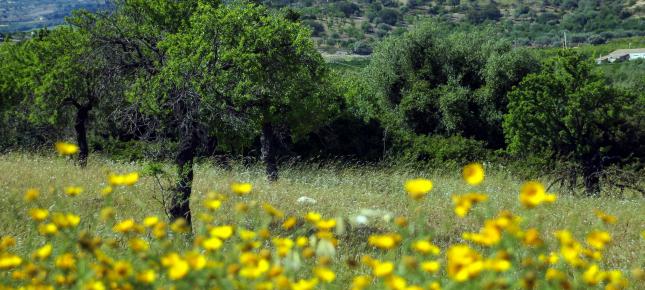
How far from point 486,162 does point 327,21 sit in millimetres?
105731

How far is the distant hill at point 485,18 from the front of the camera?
348ft

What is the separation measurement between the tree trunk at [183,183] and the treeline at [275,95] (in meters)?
0.02

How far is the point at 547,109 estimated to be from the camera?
51.7 ft

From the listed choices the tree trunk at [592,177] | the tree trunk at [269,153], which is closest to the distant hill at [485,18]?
the tree trunk at [269,153]

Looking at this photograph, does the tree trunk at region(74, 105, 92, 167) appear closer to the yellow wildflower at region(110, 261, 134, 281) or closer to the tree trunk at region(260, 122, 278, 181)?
the tree trunk at region(260, 122, 278, 181)

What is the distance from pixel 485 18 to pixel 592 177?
118990 millimetres

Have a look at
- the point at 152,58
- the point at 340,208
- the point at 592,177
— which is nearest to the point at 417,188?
the point at 340,208

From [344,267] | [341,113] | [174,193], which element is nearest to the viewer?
[344,267]

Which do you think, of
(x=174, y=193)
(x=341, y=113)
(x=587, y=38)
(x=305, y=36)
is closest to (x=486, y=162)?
(x=341, y=113)

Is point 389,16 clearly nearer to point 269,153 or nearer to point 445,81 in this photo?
point 445,81

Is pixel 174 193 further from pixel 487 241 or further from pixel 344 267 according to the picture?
pixel 487 241

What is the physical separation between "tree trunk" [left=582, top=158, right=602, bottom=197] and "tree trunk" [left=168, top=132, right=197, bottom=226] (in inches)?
359

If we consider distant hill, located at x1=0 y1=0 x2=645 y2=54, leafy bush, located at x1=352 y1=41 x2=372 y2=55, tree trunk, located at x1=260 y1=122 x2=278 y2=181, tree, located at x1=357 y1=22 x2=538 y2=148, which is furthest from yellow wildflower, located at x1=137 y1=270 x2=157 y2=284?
distant hill, located at x1=0 y1=0 x2=645 y2=54

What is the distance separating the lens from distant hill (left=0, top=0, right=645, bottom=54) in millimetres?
106188
